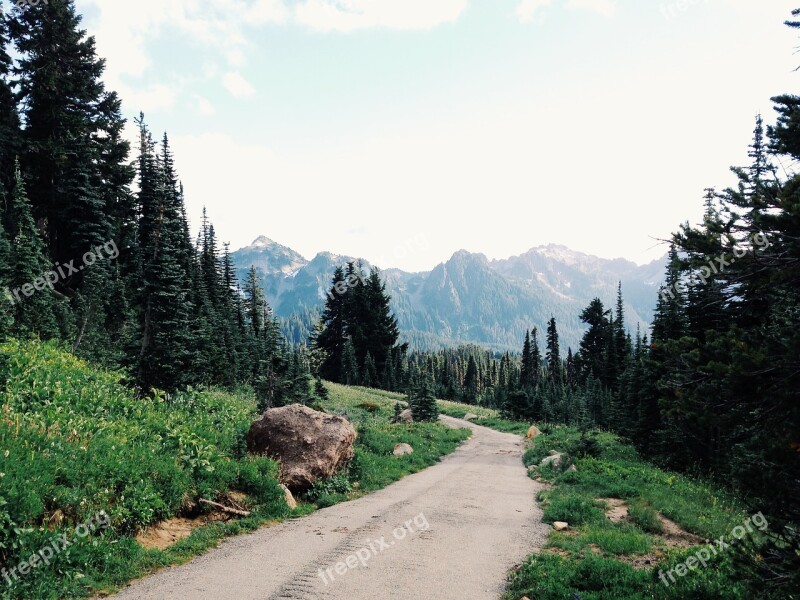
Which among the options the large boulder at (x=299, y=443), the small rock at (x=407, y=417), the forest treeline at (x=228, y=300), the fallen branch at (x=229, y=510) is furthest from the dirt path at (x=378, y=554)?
the small rock at (x=407, y=417)

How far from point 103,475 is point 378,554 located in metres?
6.09

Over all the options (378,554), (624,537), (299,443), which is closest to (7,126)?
(299,443)

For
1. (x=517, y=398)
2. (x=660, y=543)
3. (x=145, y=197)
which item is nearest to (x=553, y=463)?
(x=660, y=543)

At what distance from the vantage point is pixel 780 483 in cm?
446

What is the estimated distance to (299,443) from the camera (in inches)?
589

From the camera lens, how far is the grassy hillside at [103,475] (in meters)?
7.44

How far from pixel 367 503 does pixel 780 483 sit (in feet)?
38.5

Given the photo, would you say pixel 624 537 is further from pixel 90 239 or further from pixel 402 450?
pixel 90 239

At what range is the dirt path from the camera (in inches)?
301

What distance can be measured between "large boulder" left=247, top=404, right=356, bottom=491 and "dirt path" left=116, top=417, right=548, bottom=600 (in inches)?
60.5

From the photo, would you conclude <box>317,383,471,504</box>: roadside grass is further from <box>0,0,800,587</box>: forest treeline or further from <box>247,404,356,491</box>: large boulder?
<box>0,0,800,587</box>: forest treeline

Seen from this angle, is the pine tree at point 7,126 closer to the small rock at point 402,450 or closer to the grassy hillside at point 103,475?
the grassy hillside at point 103,475

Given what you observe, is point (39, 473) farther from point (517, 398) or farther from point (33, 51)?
point (517, 398)

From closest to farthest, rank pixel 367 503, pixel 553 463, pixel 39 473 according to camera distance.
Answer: pixel 39 473
pixel 367 503
pixel 553 463
